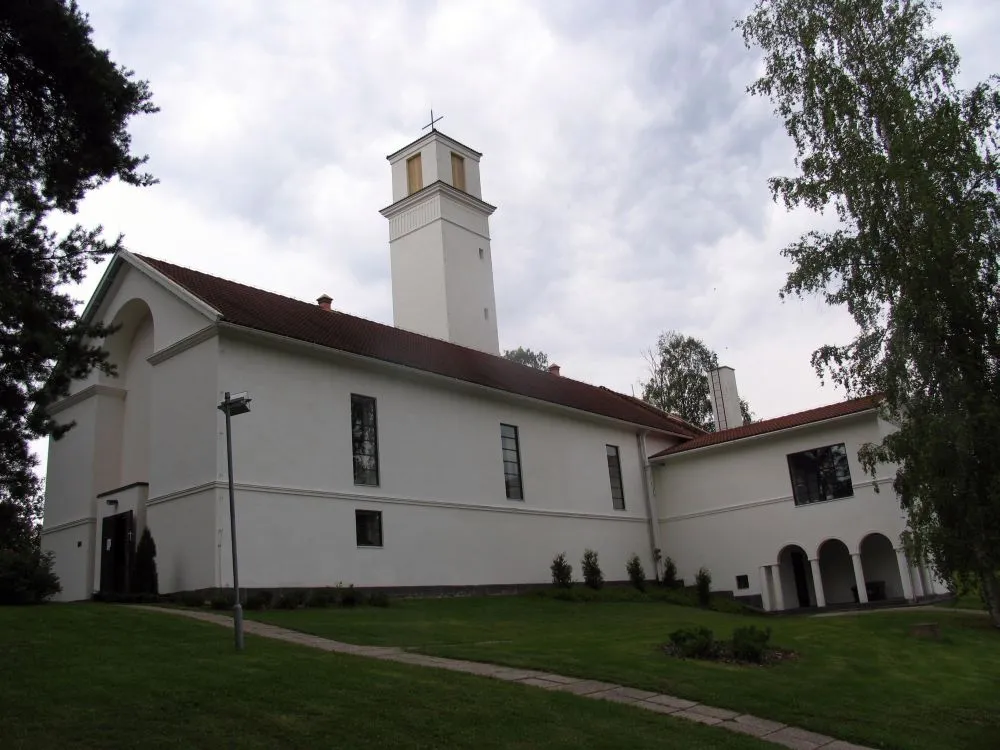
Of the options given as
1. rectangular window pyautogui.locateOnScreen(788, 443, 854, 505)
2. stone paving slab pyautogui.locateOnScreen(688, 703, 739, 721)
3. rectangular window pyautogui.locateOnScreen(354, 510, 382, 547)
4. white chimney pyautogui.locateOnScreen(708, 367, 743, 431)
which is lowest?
stone paving slab pyautogui.locateOnScreen(688, 703, 739, 721)

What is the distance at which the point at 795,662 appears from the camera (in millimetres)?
13086

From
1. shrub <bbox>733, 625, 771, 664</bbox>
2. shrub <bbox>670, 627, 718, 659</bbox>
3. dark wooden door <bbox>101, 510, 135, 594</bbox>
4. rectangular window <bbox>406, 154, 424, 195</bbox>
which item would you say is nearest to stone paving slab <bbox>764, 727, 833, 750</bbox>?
shrub <bbox>733, 625, 771, 664</bbox>

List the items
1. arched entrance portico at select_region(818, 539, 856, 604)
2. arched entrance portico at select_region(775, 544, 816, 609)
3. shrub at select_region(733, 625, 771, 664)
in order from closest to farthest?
1. shrub at select_region(733, 625, 771, 664)
2. arched entrance portico at select_region(818, 539, 856, 604)
3. arched entrance portico at select_region(775, 544, 816, 609)

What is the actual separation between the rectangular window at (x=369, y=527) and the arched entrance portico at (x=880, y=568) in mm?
15256

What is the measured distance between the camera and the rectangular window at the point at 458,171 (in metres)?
36.2

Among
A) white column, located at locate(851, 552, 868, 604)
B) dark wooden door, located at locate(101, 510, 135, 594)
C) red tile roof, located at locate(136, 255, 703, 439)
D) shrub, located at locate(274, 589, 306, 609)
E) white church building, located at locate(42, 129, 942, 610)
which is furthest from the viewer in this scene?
white column, located at locate(851, 552, 868, 604)

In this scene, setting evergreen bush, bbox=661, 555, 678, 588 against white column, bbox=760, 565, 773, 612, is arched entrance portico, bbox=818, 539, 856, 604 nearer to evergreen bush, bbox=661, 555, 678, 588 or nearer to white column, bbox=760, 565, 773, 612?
white column, bbox=760, 565, 773, 612

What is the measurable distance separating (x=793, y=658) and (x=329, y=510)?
35.8ft

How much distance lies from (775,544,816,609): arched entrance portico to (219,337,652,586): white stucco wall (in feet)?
16.9

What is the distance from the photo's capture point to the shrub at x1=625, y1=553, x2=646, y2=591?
28.7 m

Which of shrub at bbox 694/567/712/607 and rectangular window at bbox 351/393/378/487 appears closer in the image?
rectangular window at bbox 351/393/378/487

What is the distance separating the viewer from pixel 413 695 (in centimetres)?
909

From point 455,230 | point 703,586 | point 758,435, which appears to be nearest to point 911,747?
point 703,586

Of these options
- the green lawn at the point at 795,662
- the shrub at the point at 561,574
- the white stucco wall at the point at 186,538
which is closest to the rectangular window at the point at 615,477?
the shrub at the point at 561,574
